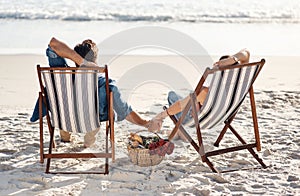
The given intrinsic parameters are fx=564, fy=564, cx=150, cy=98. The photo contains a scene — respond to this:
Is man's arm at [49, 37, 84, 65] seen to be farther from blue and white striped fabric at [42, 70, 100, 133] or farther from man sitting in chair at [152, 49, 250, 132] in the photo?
man sitting in chair at [152, 49, 250, 132]

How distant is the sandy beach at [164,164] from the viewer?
3.80 m

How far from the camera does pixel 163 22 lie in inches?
517

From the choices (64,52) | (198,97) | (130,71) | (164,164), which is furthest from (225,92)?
(130,71)

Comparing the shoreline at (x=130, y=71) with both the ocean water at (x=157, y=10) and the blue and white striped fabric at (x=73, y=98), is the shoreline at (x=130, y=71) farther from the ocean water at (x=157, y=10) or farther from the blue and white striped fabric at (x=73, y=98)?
the ocean water at (x=157, y=10)

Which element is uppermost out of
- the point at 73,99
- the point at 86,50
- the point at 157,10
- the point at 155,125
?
the point at 157,10

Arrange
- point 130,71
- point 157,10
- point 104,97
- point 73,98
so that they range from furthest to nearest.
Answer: point 157,10, point 130,71, point 104,97, point 73,98

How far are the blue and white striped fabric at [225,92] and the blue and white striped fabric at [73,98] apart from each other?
79 centimetres

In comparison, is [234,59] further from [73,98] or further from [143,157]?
[73,98]

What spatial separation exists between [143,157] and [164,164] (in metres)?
0.22

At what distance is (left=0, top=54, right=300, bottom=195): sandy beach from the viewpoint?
3.80 metres

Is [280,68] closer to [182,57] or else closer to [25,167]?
[182,57]

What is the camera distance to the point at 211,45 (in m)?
9.50

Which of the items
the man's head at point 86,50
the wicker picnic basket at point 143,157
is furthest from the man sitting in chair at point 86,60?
the wicker picnic basket at point 143,157

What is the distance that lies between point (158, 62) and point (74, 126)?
419cm
